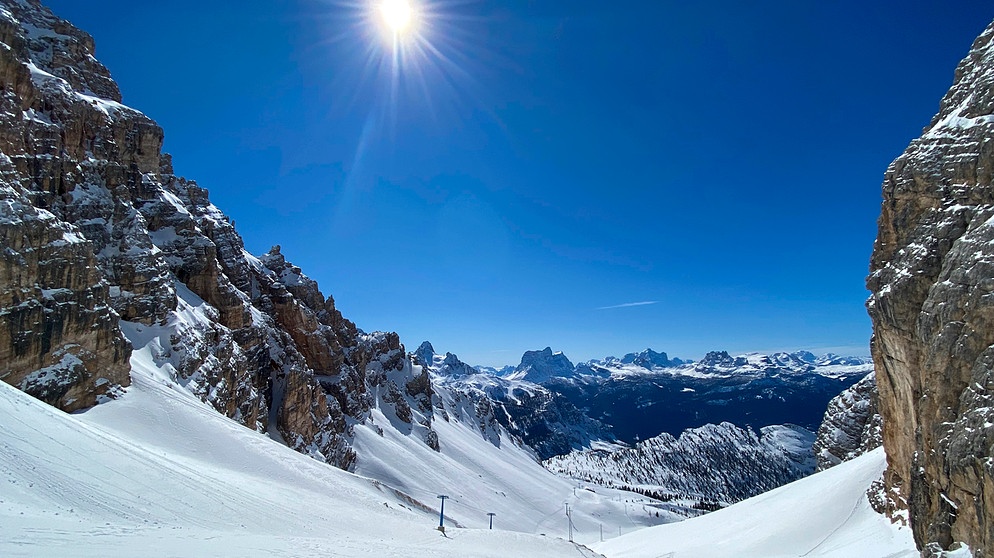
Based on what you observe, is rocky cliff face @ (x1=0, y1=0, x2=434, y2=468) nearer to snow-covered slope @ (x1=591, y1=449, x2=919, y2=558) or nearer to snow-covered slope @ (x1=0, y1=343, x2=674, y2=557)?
snow-covered slope @ (x1=0, y1=343, x2=674, y2=557)

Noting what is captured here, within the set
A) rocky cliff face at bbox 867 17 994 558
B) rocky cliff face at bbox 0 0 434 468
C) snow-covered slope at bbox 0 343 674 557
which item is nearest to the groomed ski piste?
snow-covered slope at bbox 0 343 674 557

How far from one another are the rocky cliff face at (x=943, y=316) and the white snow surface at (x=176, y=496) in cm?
2330

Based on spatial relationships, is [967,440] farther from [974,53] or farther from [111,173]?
[111,173]

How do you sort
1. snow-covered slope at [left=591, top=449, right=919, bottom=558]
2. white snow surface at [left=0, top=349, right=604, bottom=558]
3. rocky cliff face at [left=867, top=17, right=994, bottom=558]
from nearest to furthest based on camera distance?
white snow surface at [left=0, top=349, right=604, bottom=558] < rocky cliff face at [left=867, top=17, right=994, bottom=558] < snow-covered slope at [left=591, top=449, right=919, bottom=558]

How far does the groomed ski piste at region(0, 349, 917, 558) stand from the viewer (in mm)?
17609

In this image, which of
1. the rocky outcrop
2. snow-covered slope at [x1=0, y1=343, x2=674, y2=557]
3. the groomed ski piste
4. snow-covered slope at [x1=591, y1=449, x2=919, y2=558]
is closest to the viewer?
snow-covered slope at [x1=0, y1=343, x2=674, y2=557]

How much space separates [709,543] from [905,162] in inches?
1414

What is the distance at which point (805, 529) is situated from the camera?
36406 mm

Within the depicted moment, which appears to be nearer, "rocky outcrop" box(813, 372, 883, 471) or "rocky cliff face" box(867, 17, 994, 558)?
"rocky cliff face" box(867, 17, 994, 558)

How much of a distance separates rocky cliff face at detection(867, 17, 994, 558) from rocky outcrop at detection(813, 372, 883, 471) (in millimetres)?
50680

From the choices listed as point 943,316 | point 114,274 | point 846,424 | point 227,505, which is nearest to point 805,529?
point 943,316

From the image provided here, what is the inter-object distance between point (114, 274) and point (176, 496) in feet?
134

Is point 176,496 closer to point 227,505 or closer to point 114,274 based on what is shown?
point 227,505

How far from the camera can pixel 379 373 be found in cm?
14150
